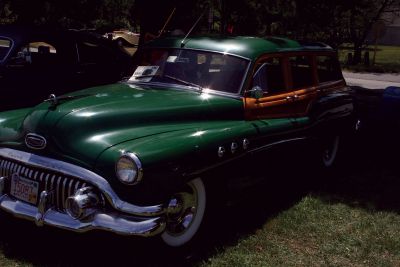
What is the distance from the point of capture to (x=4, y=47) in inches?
265

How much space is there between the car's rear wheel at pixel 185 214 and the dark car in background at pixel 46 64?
109 inches

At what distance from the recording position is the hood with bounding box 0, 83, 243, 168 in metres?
3.57

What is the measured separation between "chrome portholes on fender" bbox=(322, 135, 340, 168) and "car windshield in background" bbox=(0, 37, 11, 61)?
166 inches

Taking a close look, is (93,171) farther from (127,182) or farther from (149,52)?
(149,52)

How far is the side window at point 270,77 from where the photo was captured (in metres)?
4.72

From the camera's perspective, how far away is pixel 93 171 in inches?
133

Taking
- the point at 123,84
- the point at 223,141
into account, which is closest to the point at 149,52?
the point at 123,84

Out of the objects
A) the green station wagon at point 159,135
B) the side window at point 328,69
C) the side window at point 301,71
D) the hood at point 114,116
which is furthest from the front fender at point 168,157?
the side window at point 328,69

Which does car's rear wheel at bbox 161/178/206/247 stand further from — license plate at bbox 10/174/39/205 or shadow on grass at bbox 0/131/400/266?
license plate at bbox 10/174/39/205

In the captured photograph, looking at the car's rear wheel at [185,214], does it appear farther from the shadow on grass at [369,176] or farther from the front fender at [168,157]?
the shadow on grass at [369,176]

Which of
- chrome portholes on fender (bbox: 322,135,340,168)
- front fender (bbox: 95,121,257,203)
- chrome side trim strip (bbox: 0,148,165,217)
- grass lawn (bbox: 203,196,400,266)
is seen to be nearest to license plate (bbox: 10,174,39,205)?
chrome side trim strip (bbox: 0,148,165,217)

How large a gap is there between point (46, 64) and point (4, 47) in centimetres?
57

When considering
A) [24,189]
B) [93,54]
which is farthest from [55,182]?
[93,54]

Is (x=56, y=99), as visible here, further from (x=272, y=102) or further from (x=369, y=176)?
(x=369, y=176)
